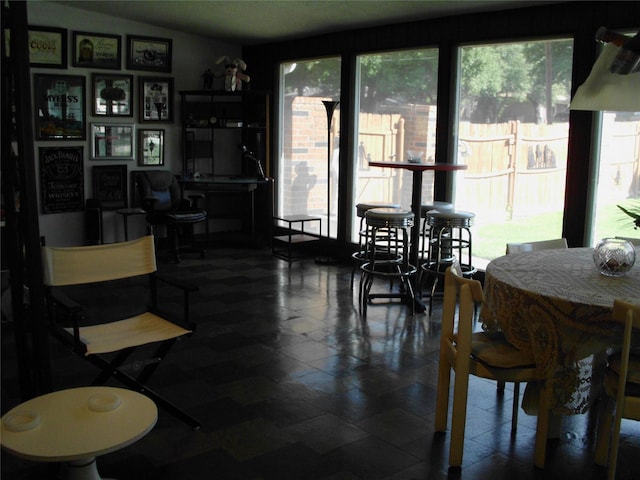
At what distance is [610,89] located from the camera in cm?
281

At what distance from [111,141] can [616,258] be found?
19.9 feet

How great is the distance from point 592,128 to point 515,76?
89cm

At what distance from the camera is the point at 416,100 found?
6727 millimetres

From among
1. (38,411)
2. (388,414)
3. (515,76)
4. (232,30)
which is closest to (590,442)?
(388,414)

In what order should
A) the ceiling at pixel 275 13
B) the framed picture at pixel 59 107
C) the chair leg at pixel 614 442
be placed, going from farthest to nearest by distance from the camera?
the framed picture at pixel 59 107
the ceiling at pixel 275 13
the chair leg at pixel 614 442

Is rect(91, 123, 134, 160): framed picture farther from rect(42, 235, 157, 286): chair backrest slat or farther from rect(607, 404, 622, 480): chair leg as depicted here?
rect(607, 404, 622, 480): chair leg

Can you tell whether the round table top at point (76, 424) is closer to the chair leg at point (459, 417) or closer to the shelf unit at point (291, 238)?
the chair leg at point (459, 417)

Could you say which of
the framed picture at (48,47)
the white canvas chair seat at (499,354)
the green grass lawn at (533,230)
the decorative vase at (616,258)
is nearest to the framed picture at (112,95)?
the framed picture at (48,47)

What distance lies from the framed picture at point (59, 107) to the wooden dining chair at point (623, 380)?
6.22 meters

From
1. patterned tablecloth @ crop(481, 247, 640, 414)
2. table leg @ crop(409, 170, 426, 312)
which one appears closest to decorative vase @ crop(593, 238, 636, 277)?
patterned tablecloth @ crop(481, 247, 640, 414)

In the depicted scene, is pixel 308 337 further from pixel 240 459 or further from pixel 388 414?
pixel 240 459

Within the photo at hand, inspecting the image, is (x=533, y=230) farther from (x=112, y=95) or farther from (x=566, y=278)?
(x=112, y=95)

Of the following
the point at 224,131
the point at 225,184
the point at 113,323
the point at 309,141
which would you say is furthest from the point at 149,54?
the point at 113,323

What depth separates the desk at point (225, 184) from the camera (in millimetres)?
7816
